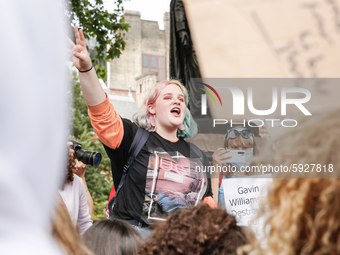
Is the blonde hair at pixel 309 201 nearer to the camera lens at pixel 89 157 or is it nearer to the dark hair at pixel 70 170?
the dark hair at pixel 70 170

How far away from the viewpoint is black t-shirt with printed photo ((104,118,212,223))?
2.17 meters

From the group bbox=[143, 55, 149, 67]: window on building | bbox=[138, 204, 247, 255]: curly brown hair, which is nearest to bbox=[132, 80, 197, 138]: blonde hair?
bbox=[138, 204, 247, 255]: curly brown hair

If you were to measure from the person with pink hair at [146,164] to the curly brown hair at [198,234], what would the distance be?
1.10 metres

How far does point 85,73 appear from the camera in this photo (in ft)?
6.62

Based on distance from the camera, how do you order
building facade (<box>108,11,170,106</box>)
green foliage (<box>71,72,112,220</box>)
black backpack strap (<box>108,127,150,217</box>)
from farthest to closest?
building facade (<box>108,11,170,106</box>) → green foliage (<box>71,72,112,220</box>) → black backpack strap (<box>108,127,150,217</box>)

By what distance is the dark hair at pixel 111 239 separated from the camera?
1588mm

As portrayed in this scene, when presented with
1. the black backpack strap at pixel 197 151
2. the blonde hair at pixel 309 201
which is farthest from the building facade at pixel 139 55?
the blonde hair at pixel 309 201

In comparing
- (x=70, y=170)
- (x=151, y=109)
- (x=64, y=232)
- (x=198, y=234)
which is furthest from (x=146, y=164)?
(x=64, y=232)

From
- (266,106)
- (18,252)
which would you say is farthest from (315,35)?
(18,252)

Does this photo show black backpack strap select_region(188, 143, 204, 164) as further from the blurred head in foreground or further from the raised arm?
the blurred head in foreground

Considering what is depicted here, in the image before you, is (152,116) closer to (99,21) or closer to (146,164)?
(146,164)

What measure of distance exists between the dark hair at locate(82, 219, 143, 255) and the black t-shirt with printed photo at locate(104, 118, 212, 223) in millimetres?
483

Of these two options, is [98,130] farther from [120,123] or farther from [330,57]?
[330,57]

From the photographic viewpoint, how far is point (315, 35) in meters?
2.22
